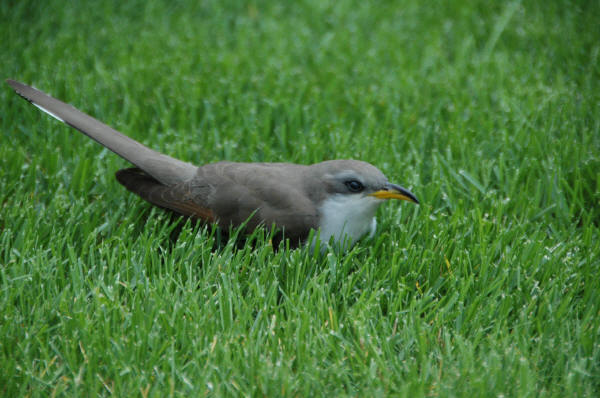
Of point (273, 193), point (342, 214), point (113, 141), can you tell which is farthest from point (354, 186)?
point (113, 141)

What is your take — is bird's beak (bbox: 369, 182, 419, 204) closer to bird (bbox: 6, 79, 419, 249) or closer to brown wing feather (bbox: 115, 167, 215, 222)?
bird (bbox: 6, 79, 419, 249)

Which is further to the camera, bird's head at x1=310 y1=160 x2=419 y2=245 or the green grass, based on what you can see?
bird's head at x1=310 y1=160 x2=419 y2=245

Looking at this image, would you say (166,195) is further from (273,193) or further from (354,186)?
(354,186)

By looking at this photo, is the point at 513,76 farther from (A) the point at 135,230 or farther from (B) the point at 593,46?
(A) the point at 135,230

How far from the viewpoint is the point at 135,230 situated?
437 centimetres

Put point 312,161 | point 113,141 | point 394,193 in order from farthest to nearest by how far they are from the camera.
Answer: point 312,161
point 113,141
point 394,193

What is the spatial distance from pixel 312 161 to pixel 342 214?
3.59ft

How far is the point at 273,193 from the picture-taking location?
406 cm

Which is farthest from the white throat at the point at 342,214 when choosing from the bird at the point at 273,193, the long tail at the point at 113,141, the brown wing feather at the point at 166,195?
the long tail at the point at 113,141

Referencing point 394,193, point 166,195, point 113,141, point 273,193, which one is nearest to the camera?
point 394,193

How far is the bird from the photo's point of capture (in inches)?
157

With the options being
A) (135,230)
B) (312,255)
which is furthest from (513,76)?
(135,230)

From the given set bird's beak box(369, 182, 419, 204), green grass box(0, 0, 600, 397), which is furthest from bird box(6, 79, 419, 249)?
green grass box(0, 0, 600, 397)

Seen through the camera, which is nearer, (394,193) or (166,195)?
(394,193)
